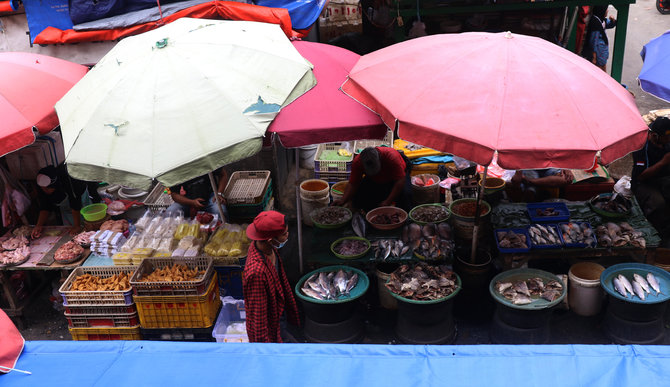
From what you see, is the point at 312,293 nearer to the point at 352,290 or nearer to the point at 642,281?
the point at 352,290

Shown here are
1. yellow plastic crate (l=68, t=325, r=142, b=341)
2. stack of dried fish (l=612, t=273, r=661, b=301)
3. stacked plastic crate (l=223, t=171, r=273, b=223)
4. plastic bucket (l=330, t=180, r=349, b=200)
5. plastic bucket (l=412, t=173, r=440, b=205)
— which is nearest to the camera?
stack of dried fish (l=612, t=273, r=661, b=301)

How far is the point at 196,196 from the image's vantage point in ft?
22.9

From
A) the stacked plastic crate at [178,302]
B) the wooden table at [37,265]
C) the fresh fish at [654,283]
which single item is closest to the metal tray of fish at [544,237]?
the fresh fish at [654,283]

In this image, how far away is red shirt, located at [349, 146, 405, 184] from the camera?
22.7ft

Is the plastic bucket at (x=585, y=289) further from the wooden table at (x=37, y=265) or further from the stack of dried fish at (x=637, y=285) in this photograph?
the wooden table at (x=37, y=265)

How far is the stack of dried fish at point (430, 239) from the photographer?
5.97 meters

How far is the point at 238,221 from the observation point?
267 inches

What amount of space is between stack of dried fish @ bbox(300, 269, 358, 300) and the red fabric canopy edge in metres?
3.91

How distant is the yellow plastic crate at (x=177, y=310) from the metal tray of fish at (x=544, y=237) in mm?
3781

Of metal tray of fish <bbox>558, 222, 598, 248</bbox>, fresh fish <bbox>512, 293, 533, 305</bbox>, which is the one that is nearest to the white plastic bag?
metal tray of fish <bbox>558, 222, 598, 248</bbox>

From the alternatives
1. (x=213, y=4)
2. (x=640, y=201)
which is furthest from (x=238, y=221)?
(x=640, y=201)

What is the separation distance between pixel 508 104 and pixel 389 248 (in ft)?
Answer: 7.93

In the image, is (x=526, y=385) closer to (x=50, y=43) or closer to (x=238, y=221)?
(x=238, y=221)

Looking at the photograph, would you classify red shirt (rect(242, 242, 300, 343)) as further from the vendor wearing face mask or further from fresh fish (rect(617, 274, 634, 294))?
fresh fish (rect(617, 274, 634, 294))
